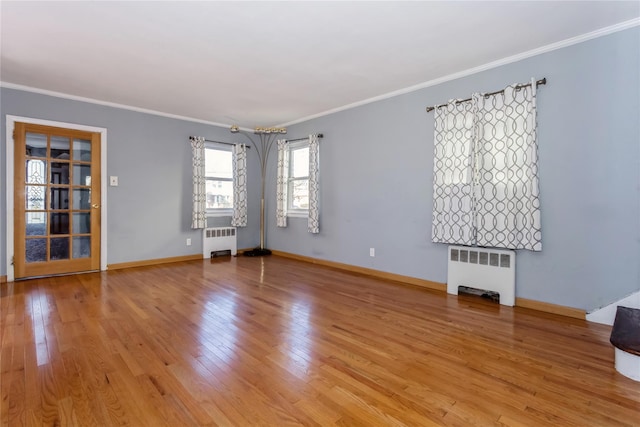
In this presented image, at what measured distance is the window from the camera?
5.75 meters

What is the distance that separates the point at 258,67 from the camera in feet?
11.1

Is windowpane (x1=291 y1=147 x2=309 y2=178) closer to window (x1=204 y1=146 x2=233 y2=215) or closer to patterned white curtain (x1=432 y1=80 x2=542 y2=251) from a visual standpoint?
window (x1=204 y1=146 x2=233 y2=215)

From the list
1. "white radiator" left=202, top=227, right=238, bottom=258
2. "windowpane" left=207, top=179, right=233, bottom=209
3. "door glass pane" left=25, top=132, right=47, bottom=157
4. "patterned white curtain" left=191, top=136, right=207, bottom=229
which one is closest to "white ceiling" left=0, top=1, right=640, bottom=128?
"door glass pane" left=25, top=132, right=47, bottom=157

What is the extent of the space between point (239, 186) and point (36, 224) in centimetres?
292

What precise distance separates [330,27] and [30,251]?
4602 mm

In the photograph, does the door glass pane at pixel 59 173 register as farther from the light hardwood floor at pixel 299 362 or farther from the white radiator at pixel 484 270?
the white radiator at pixel 484 270

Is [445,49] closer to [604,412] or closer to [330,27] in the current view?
[330,27]

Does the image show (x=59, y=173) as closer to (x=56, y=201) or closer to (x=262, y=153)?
(x=56, y=201)

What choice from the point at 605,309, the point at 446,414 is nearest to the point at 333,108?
the point at 605,309

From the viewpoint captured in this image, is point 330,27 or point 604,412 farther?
point 330,27

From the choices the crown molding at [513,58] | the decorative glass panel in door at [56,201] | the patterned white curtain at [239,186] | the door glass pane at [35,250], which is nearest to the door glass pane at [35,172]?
the decorative glass panel in door at [56,201]

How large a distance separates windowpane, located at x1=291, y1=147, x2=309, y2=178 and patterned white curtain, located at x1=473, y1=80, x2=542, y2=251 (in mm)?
2964

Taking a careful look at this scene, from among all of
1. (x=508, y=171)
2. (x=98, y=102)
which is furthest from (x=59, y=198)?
(x=508, y=171)

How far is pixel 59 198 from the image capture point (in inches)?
169
